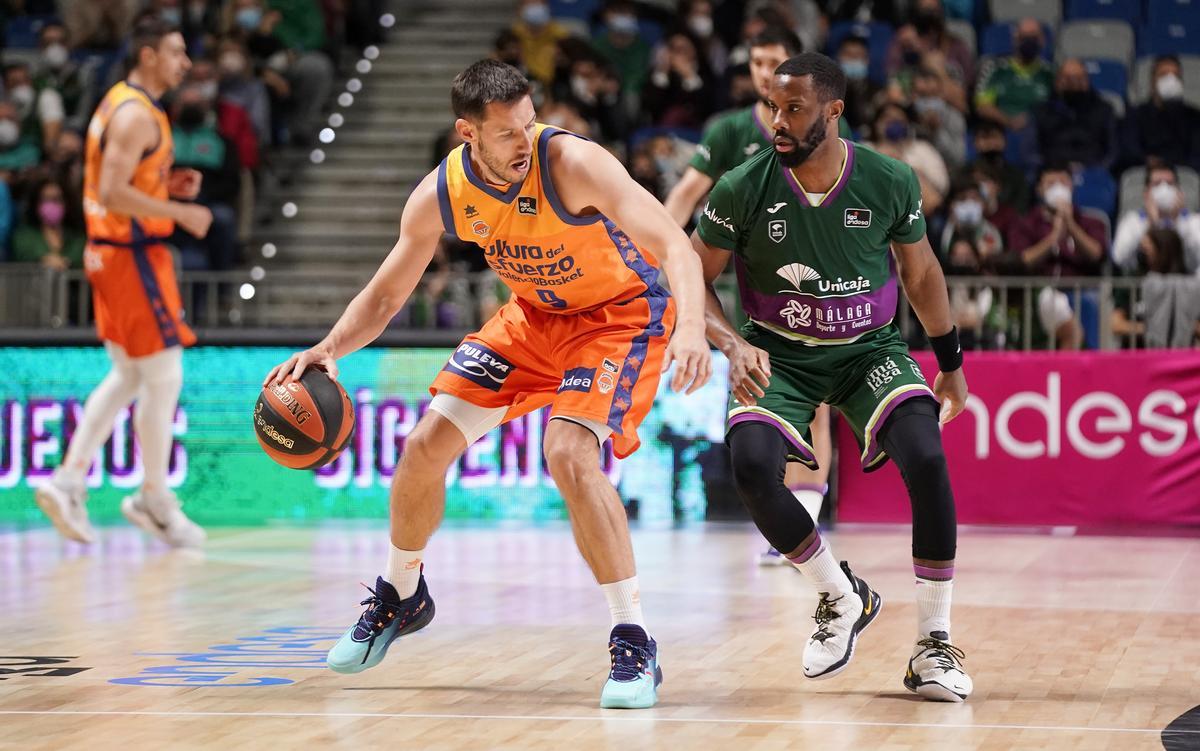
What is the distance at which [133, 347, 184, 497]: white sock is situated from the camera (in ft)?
29.4

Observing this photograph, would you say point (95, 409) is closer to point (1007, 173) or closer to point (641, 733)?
point (641, 733)

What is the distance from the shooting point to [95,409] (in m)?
8.95

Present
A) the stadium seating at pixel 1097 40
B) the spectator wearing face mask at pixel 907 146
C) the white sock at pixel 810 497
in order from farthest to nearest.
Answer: the stadium seating at pixel 1097 40 → the spectator wearing face mask at pixel 907 146 → the white sock at pixel 810 497

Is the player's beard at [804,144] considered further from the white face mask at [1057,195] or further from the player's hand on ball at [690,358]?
the white face mask at [1057,195]

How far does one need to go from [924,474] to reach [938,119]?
27.1 feet

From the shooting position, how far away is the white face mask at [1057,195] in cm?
1161

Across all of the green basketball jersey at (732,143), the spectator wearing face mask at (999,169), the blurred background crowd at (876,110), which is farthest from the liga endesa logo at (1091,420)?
the green basketball jersey at (732,143)

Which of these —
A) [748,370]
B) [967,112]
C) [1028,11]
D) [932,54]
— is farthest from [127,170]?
[1028,11]

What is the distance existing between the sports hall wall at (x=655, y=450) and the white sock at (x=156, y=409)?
4.90 feet

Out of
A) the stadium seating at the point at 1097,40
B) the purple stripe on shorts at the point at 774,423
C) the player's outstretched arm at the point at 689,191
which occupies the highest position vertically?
the stadium seating at the point at 1097,40

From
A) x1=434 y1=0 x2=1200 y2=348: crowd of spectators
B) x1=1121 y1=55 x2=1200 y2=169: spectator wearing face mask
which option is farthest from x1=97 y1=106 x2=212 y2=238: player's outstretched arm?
x1=1121 y1=55 x2=1200 y2=169: spectator wearing face mask

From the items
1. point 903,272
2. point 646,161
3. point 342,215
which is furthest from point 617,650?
point 342,215

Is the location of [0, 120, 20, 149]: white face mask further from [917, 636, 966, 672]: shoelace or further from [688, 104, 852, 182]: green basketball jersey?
[917, 636, 966, 672]: shoelace

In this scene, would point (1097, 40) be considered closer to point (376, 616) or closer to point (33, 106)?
point (33, 106)
